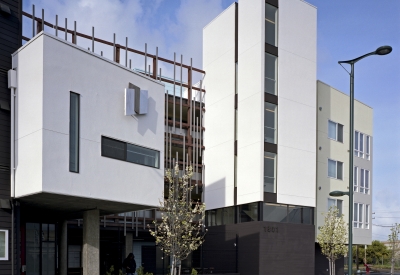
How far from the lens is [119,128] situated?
1964 centimetres

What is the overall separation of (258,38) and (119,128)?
14286mm

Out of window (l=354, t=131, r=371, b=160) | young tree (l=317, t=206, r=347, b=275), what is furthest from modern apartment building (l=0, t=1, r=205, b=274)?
window (l=354, t=131, r=371, b=160)

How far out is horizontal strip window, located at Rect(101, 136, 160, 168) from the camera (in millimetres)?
19156

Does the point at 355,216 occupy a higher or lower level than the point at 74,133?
lower

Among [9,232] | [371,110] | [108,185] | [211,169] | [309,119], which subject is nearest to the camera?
[9,232]

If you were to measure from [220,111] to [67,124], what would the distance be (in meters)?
17.5

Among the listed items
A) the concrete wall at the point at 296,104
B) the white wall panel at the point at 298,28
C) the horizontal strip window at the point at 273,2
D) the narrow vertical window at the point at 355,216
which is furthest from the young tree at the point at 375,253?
the horizontal strip window at the point at 273,2

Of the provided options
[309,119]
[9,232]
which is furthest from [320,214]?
[9,232]

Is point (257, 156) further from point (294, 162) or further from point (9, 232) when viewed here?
point (9, 232)

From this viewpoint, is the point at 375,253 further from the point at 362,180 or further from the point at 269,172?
the point at 269,172

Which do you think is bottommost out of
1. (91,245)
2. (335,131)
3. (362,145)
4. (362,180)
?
(91,245)

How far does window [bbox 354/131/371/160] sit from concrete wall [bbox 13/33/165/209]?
22042 mm

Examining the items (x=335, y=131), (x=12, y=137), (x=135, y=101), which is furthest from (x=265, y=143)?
(x=12, y=137)

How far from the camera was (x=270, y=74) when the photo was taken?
30.9 metres
